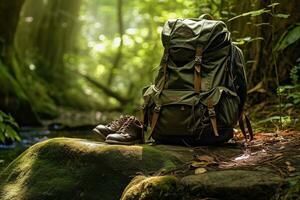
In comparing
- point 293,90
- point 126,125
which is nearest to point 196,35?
point 126,125

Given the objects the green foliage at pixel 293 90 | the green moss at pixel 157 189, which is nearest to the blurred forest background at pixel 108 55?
Result: the green foliage at pixel 293 90

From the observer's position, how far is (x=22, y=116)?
857cm

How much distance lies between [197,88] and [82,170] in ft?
3.29

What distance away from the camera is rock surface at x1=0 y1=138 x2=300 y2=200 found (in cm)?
249

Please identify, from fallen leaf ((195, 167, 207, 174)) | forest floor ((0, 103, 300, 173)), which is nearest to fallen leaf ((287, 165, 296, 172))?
forest floor ((0, 103, 300, 173))

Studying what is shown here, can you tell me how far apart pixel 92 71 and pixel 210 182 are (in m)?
24.2

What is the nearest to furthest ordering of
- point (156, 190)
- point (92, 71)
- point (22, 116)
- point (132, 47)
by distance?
point (156, 190)
point (22, 116)
point (132, 47)
point (92, 71)

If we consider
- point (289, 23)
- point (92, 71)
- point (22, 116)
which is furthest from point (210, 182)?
point (92, 71)

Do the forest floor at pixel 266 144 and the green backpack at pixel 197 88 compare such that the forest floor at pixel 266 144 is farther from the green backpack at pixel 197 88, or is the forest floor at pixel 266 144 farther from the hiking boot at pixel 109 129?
the hiking boot at pixel 109 129

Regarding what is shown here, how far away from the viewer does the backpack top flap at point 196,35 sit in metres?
3.48

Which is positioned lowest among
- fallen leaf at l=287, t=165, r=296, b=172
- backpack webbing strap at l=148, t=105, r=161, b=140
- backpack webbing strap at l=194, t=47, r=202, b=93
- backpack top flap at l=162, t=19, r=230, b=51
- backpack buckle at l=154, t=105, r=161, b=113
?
fallen leaf at l=287, t=165, r=296, b=172

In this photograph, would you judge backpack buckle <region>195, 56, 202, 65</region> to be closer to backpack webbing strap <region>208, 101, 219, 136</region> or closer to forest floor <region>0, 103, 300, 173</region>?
backpack webbing strap <region>208, 101, 219, 136</region>

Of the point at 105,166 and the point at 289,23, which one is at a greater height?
the point at 289,23

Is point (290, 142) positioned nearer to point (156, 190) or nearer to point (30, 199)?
point (156, 190)
